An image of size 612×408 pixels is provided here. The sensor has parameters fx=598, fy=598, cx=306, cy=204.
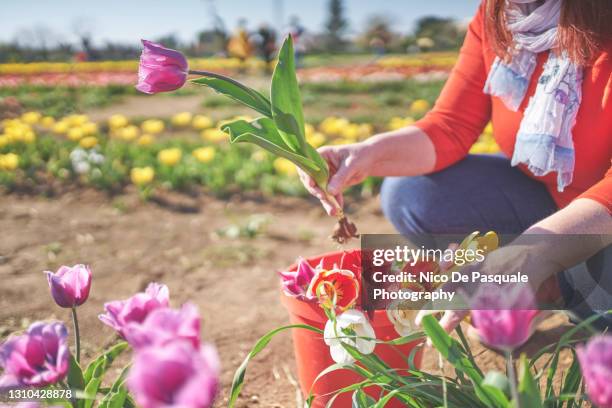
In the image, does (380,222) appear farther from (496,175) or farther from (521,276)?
(521,276)

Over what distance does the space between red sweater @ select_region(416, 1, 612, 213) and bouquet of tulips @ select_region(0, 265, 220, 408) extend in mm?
1061

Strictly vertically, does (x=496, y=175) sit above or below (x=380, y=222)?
above

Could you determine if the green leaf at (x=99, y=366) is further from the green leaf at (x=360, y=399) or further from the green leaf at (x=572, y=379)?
the green leaf at (x=572, y=379)

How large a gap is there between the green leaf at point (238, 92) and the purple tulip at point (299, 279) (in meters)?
0.33

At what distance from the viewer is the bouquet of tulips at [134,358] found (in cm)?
46

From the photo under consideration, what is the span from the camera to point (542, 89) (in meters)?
1.43

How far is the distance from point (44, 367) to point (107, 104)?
7052 millimetres

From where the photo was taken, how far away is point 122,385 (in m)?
0.87

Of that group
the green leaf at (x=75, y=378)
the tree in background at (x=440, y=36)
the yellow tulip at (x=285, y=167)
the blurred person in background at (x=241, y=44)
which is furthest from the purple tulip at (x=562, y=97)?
the tree in background at (x=440, y=36)

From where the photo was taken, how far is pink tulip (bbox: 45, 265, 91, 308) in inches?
34.7

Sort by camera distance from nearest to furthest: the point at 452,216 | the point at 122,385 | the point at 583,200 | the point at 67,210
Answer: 1. the point at 122,385
2. the point at 583,200
3. the point at 452,216
4. the point at 67,210

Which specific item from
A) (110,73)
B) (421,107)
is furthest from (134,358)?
(110,73)

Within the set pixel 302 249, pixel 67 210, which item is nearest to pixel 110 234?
pixel 67 210

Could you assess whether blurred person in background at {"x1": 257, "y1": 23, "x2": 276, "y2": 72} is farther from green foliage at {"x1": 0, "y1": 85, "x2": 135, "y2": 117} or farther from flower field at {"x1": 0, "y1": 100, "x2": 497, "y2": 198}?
flower field at {"x1": 0, "y1": 100, "x2": 497, "y2": 198}
